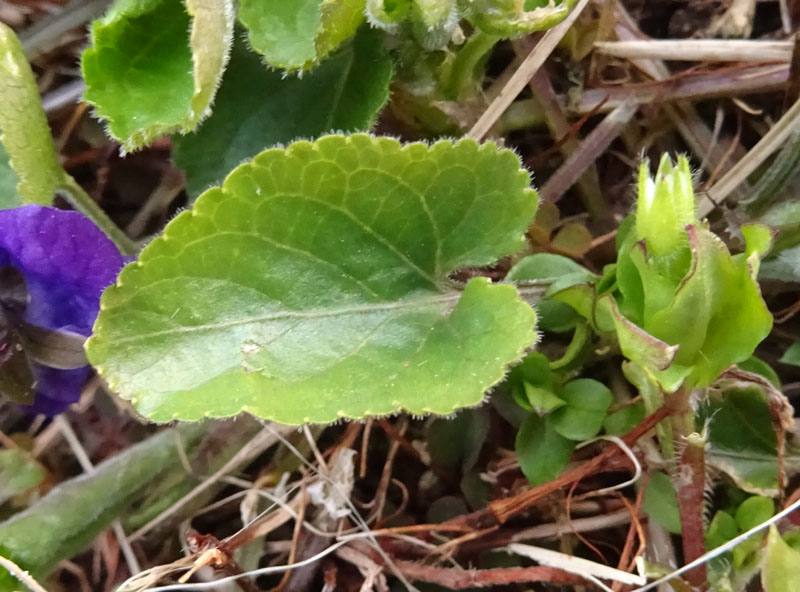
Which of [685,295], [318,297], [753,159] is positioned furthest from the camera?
[753,159]

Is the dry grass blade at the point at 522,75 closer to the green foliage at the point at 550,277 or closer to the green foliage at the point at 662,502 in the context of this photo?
the green foliage at the point at 550,277

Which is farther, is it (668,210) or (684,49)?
(684,49)

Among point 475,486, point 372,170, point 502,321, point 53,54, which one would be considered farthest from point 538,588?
point 53,54

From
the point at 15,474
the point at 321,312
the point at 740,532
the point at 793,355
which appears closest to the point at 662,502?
the point at 740,532

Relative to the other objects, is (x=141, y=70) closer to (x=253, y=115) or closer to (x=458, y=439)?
(x=253, y=115)

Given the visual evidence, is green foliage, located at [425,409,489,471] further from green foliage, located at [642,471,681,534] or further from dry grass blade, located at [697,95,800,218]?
dry grass blade, located at [697,95,800,218]

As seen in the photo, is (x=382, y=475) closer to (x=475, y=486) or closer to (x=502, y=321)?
(x=475, y=486)

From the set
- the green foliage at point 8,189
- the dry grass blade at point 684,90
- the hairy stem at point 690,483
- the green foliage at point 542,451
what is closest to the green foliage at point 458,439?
the green foliage at point 542,451
